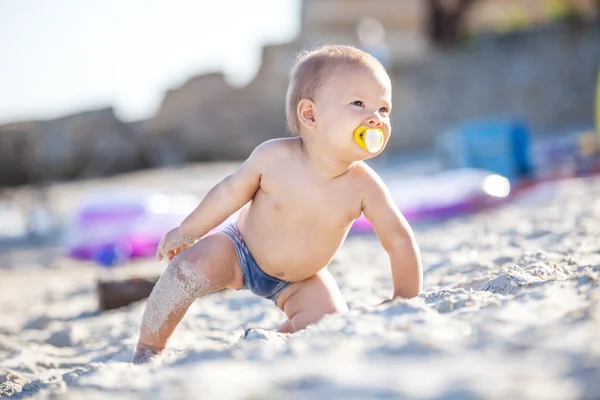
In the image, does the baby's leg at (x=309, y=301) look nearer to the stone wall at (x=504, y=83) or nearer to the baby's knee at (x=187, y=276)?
the baby's knee at (x=187, y=276)

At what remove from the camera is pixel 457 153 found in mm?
8539

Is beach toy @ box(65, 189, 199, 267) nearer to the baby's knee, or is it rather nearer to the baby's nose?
the baby's knee

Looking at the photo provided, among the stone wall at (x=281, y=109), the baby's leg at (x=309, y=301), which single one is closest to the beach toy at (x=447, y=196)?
the baby's leg at (x=309, y=301)

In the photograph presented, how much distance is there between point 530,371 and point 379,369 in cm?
24

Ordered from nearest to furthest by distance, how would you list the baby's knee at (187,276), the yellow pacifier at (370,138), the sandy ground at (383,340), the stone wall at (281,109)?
the sandy ground at (383,340)
the yellow pacifier at (370,138)
the baby's knee at (187,276)
the stone wall at (281,109)

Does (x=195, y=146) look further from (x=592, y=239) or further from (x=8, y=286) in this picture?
(x=592, y=239)

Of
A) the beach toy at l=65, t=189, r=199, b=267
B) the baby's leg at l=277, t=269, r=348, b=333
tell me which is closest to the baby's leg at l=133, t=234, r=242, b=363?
the baby's leg at l=277, t=269, r=348, b=333

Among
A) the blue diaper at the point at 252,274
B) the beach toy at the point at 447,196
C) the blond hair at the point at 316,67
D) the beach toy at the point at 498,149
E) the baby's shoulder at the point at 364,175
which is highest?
the beach toy at the point at 498,149

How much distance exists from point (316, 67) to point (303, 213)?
0.44 metres

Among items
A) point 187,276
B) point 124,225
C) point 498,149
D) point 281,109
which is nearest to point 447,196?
point 498,149

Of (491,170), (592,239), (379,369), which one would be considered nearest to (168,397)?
(379,369)

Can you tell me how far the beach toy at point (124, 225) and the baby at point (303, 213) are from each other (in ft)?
11.6

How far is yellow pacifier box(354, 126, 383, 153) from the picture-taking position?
214cm

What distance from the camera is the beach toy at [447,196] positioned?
617 cm
